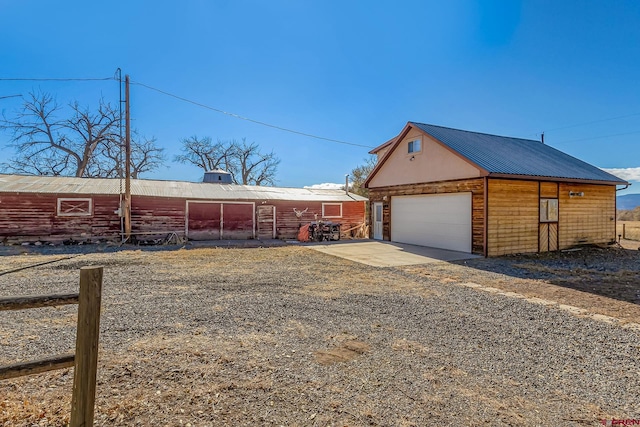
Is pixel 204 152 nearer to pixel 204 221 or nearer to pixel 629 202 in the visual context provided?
pixel 204 221

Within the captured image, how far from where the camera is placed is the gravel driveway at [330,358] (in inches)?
100

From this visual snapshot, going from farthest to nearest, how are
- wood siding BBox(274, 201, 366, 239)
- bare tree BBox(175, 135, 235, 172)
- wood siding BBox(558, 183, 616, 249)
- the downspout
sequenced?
bare tree BBox(175, 135, 235, 172)
wood siding BBox(274, 201, 366, 239)
wood siding BBox(558, 183, 616, 249)
the downspout

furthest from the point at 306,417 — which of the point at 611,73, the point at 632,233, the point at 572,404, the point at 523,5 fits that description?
the point at 632,233

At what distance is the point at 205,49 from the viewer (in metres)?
14.6

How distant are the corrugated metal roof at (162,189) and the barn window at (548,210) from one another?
1081cm

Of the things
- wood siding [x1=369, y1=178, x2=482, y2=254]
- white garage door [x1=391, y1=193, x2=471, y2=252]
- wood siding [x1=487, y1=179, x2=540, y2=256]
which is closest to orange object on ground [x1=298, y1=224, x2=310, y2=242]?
wood siding [x1=369, y1=178, x2=482, y2=254]

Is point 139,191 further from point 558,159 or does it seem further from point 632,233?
point 632,233

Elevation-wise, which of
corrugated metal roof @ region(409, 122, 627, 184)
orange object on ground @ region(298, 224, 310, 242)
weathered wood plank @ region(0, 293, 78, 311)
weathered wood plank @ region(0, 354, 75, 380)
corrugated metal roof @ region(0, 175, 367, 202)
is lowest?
orange object on ground @ region(298, 224, 310, 242)

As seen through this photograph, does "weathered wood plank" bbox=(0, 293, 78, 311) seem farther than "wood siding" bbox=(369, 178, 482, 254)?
No

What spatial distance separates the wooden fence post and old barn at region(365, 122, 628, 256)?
38.1 feet

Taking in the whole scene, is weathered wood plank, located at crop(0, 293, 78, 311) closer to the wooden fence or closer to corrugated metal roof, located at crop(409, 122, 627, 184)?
the wooden fence

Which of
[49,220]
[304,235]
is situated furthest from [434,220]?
[49,220]

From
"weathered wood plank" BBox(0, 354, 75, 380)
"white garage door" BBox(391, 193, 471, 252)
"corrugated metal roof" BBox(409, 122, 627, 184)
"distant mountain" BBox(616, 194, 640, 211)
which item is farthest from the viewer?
"distant mountain" BBox(616, 194, 640, 211)

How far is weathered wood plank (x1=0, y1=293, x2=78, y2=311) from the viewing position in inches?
76.0
